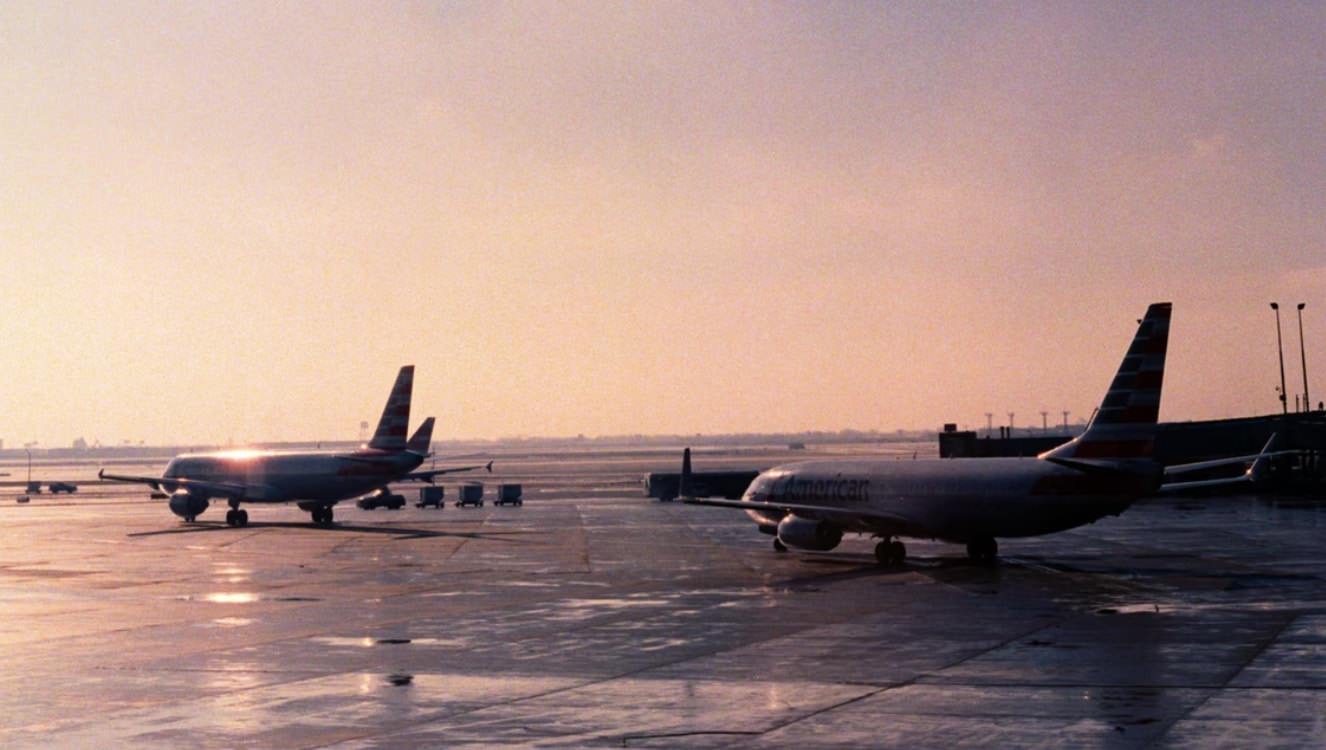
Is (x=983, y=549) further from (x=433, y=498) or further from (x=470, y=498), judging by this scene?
(x=470, y=498)

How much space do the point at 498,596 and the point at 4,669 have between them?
15.4m

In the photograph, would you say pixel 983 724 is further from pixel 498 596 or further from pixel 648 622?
pixel 498 596

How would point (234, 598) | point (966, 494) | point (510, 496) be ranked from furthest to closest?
point (510, 496) < point (966, 494) < point (234, 598)

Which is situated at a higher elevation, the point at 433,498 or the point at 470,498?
the point at 433,498

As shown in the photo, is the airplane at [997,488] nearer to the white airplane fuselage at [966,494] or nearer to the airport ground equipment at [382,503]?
the white airplane fuselage at [966,494]

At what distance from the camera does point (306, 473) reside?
88.0 meters

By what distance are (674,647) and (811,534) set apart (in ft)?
79.0

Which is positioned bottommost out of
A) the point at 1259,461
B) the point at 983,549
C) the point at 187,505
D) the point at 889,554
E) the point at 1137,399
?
the point at 889,554

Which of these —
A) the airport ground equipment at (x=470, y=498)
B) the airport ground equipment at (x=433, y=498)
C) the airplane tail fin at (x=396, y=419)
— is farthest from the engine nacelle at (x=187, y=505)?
the airport ground equipment at (x=470, y=498)

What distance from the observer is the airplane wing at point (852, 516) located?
165ft

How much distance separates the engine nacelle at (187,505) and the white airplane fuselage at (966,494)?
46468 millimetres

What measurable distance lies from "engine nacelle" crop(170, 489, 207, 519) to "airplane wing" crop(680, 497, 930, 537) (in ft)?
152

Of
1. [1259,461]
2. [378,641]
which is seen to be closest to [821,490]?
[1259,461]

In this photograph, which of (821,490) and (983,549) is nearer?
(983,549)
